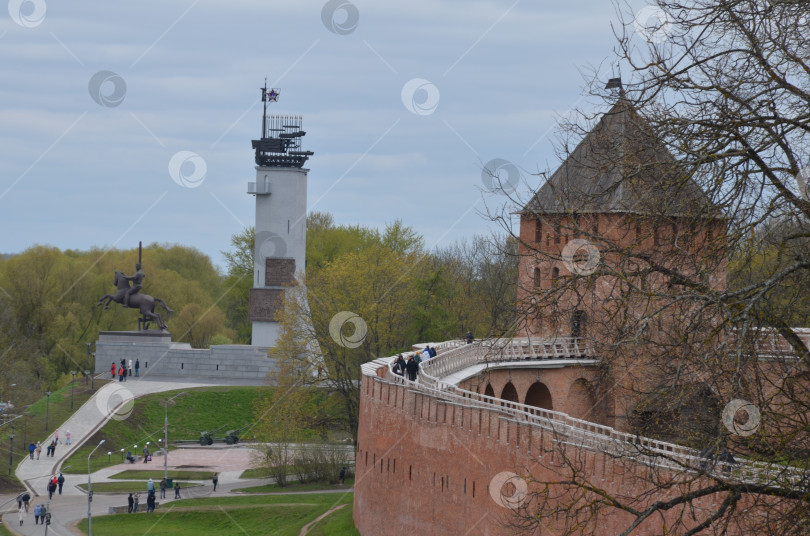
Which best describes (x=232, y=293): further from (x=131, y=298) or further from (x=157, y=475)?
(x=157, y=475)

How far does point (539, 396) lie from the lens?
40.0 m

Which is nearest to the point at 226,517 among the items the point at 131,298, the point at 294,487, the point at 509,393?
the point at 294,487

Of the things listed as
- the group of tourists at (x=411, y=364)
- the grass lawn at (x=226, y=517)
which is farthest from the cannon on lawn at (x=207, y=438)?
the group of tourists at (x=411, y=364)

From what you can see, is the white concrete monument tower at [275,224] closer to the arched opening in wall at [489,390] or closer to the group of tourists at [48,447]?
the group of tourists at [48,447]

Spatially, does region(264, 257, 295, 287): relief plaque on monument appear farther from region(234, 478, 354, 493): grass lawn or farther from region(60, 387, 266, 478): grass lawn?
region(234, 478, 354, 493): grass lawn

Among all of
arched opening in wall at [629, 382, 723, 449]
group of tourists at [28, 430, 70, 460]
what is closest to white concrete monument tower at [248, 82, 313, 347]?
group of tourists at [28, 430, 70, 460]

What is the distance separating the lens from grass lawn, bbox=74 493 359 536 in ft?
130

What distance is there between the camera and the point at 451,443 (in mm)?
28625

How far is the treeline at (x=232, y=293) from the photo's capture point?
184ft

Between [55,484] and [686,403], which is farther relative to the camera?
[55,484]

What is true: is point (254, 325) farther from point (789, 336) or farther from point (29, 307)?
point (789, 336)

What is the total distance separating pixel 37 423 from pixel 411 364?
27.3 meters

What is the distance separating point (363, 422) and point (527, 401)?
670 cm

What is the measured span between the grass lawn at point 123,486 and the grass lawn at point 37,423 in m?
2.95
